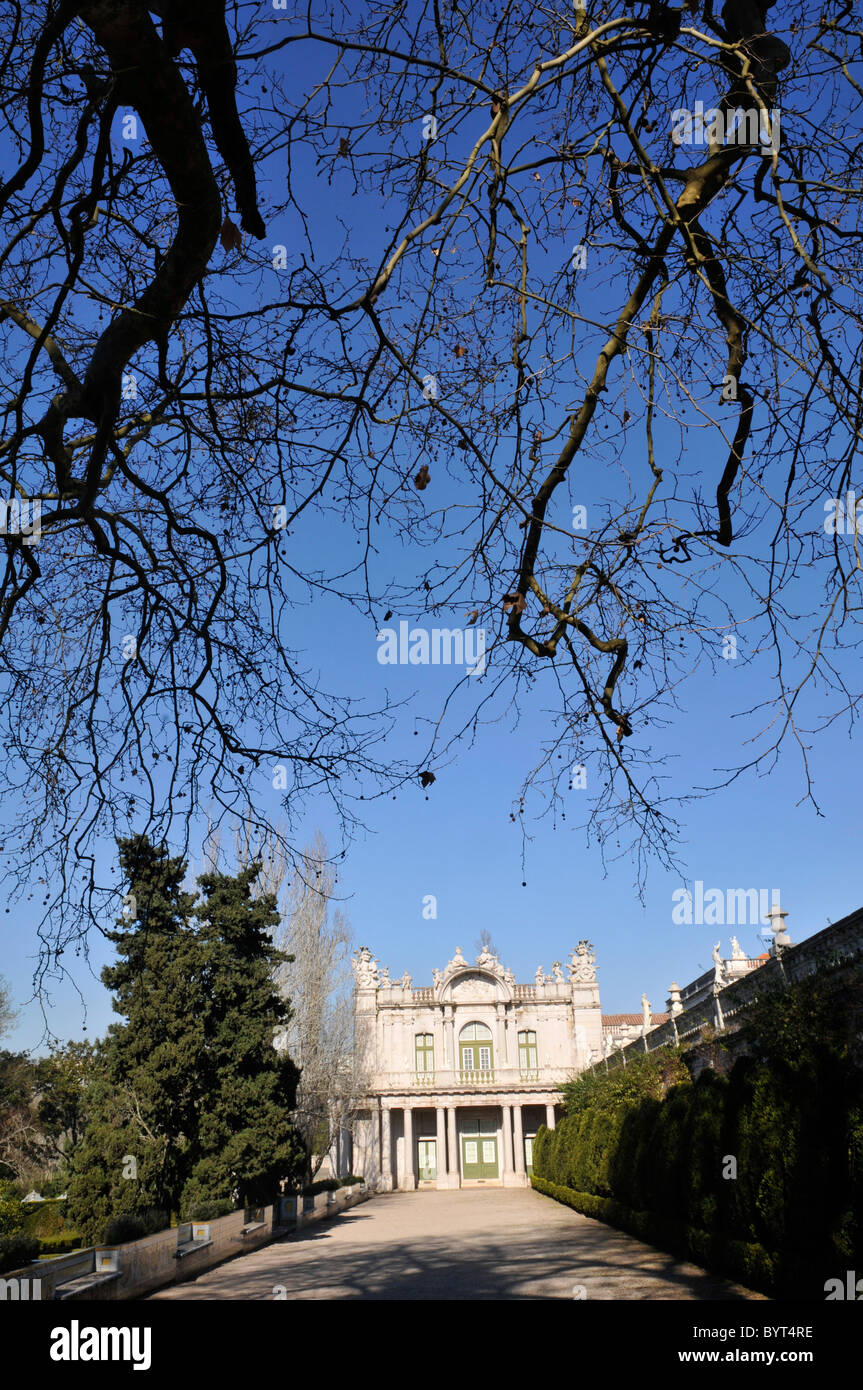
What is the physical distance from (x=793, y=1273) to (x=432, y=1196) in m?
34.9

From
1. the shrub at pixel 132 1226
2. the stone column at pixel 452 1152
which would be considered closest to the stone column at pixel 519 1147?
the stone column at pixel 452 1152

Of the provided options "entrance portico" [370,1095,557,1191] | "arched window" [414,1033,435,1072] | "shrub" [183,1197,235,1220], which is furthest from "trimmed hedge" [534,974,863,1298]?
"arched window" [414,1033,435,1072]

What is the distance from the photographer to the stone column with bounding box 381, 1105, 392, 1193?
46.8 metres

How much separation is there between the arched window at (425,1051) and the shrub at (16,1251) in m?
37.0

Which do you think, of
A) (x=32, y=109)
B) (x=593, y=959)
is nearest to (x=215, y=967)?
(x=32, y=109)

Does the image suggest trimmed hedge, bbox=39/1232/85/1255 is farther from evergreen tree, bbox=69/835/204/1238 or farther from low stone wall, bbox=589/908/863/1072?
low stone wall, bbox=589/908/863/1072

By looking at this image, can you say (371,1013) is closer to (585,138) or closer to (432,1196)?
(432,1196)

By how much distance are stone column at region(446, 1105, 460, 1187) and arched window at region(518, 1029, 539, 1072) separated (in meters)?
4.04

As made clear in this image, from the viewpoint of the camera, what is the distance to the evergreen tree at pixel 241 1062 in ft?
72.7

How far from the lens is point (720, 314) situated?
11.6 feet

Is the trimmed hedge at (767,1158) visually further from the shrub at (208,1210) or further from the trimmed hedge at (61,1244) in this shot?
the trimmed hedge at (61,1244)

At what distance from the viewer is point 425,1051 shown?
4984cm

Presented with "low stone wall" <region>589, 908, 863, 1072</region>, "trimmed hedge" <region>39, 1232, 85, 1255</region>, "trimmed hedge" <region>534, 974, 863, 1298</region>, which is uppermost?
"low stone wall" <region>589, 908, 863, 1072</region>

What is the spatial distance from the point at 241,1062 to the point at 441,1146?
2725 centimetres
